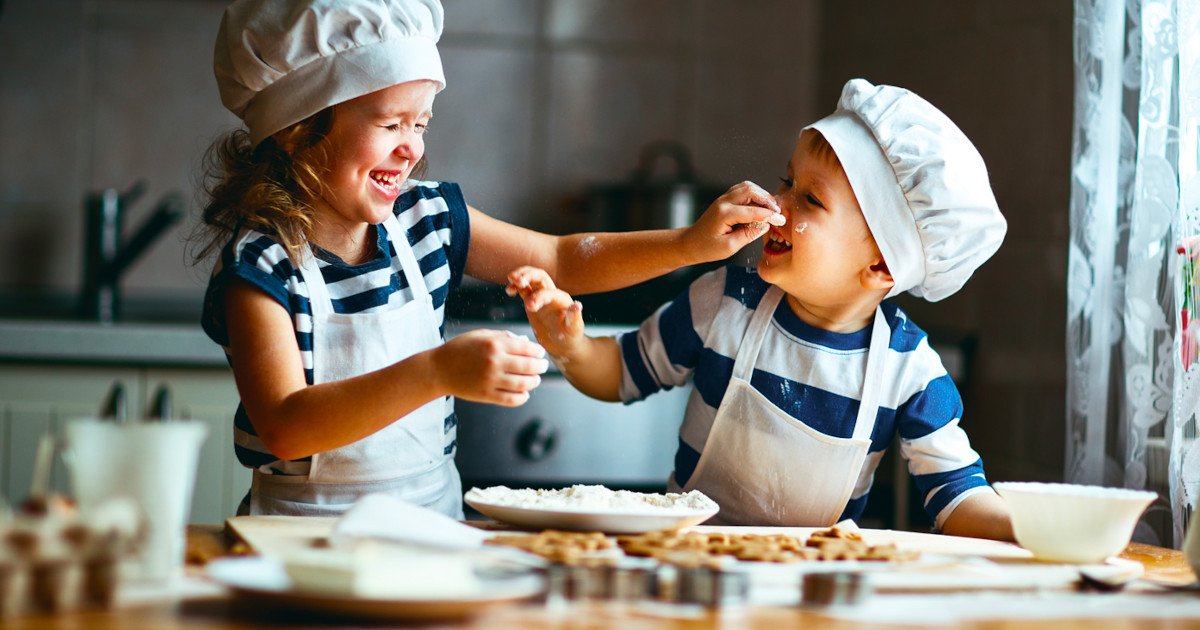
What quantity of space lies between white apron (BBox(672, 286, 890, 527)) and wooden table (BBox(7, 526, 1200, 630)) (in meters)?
0.45

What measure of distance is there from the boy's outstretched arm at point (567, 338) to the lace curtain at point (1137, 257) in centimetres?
64

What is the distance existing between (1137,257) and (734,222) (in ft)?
1.71

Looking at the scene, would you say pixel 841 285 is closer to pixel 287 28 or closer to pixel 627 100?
pixel 287 28

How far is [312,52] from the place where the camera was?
1.04 m

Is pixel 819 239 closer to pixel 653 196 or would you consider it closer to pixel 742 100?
pixel 653 196

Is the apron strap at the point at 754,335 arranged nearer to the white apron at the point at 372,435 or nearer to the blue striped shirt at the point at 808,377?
the blue striped shirt at the point at 808,377

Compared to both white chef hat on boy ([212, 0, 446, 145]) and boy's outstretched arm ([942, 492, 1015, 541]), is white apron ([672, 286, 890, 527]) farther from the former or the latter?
white chef hat on boy ([212, 0, 446, 145])

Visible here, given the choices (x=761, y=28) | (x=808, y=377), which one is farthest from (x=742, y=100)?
(x=808, y=377)

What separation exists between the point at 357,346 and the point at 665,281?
1.72 ft

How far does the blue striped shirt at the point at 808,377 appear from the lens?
1.12 metres

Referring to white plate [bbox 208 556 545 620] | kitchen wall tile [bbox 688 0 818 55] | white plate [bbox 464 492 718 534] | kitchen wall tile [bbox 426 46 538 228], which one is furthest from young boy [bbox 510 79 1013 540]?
kitchen wall tile [bbox 688 0 818 55]

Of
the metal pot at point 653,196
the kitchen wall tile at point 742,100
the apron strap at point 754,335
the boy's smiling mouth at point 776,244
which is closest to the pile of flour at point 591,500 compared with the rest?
the apron strap at point 754,335

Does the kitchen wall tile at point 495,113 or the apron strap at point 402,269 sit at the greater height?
the kitchen wall tile at point 495,113

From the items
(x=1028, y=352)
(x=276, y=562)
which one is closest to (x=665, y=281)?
(x=1028, y=352)
